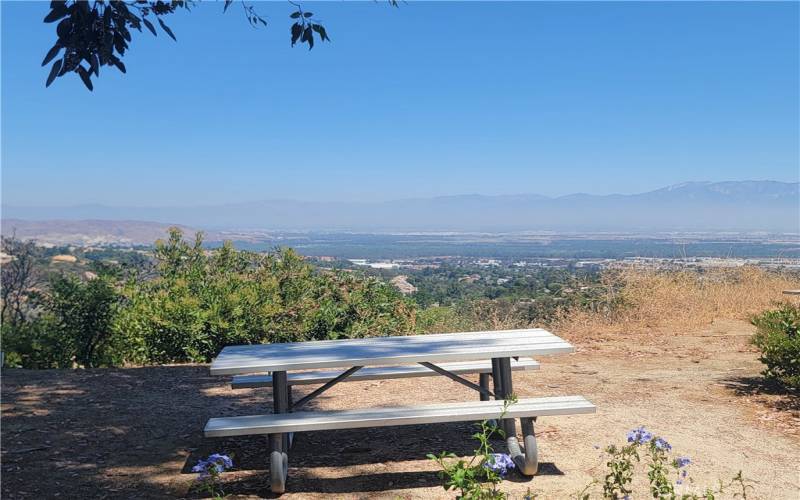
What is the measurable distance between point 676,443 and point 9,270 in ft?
36.2

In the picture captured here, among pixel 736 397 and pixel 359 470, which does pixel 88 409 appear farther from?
pixel 736 397

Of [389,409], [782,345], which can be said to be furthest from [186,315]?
[782,345]

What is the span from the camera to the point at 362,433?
4.40 m

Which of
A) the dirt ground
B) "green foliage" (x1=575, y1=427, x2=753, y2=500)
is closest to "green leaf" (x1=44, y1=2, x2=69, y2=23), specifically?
the dirt ground

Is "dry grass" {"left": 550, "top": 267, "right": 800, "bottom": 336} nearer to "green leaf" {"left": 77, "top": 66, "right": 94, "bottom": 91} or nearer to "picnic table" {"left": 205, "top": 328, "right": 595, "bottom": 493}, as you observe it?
"picnic table" {"left": 205, "top": 328, "right": 595, "bottom": 493}

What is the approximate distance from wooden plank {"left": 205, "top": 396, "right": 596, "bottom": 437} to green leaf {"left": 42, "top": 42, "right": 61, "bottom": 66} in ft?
6.31

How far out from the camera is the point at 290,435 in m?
4.17

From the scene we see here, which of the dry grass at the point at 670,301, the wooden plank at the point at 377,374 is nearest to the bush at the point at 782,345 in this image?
the wooden plank at the point at 377,374

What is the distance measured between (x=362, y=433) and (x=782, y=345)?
3516 millimetres

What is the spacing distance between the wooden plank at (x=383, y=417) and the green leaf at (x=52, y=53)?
1.92 metres

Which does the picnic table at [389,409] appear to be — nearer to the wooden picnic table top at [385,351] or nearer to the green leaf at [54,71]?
the wooden picnic table top at [385,351]

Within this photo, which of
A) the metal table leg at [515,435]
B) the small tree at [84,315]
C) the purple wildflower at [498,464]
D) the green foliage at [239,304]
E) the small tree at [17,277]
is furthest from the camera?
the small tree at [17,277]

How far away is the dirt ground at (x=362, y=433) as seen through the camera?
3.45 meters

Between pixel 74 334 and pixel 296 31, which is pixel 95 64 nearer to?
pixel 296 31
